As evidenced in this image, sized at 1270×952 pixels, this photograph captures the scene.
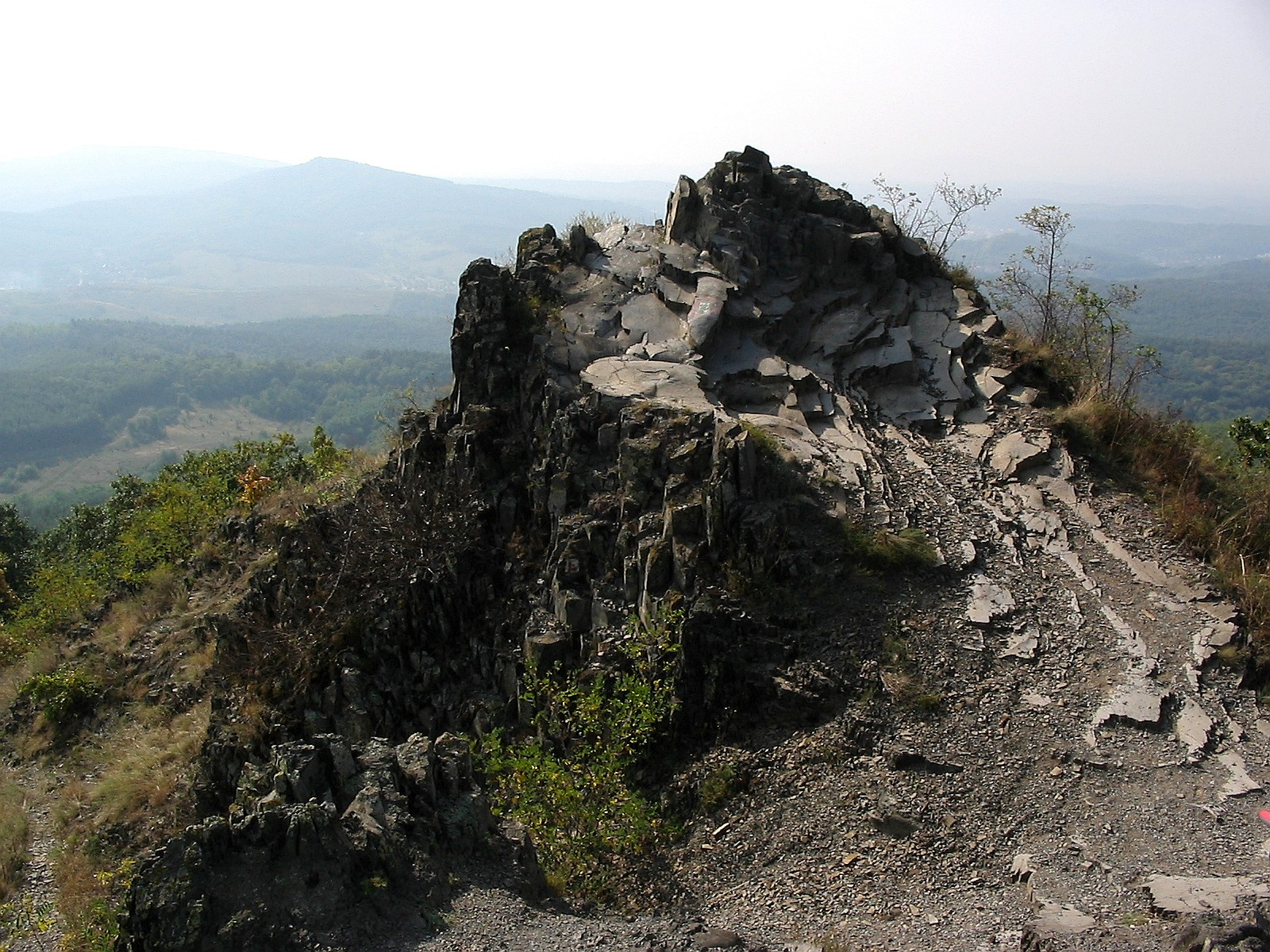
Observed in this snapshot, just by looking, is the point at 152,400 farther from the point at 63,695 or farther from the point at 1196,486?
the point at 1196,486

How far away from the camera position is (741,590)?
10109 millimetres

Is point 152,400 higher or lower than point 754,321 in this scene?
lower

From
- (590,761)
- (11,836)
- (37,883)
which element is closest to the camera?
(590,761)

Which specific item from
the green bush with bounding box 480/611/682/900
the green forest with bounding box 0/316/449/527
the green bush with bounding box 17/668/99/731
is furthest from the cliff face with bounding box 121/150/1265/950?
the green forest with bounding box 0/316/449/527

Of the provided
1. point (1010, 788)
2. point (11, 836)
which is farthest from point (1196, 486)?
point (11, 836)

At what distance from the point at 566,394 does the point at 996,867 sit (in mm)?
8266

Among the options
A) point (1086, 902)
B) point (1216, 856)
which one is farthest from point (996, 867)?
point (1216, 856)

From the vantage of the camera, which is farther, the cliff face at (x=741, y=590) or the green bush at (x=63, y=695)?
the green bush at (x=63, y=695)

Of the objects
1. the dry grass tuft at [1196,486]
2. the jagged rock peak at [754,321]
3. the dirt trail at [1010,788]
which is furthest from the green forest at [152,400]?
the dirt trail at [1010,788]

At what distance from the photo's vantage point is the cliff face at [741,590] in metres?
7.80

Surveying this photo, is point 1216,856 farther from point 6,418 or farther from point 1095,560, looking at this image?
point 6,418

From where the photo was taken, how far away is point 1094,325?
18.5 metres

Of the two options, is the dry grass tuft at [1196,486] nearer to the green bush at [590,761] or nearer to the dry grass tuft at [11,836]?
the green bush at [590,761]

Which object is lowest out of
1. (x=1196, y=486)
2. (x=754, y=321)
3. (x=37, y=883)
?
(x=37, y=883)
